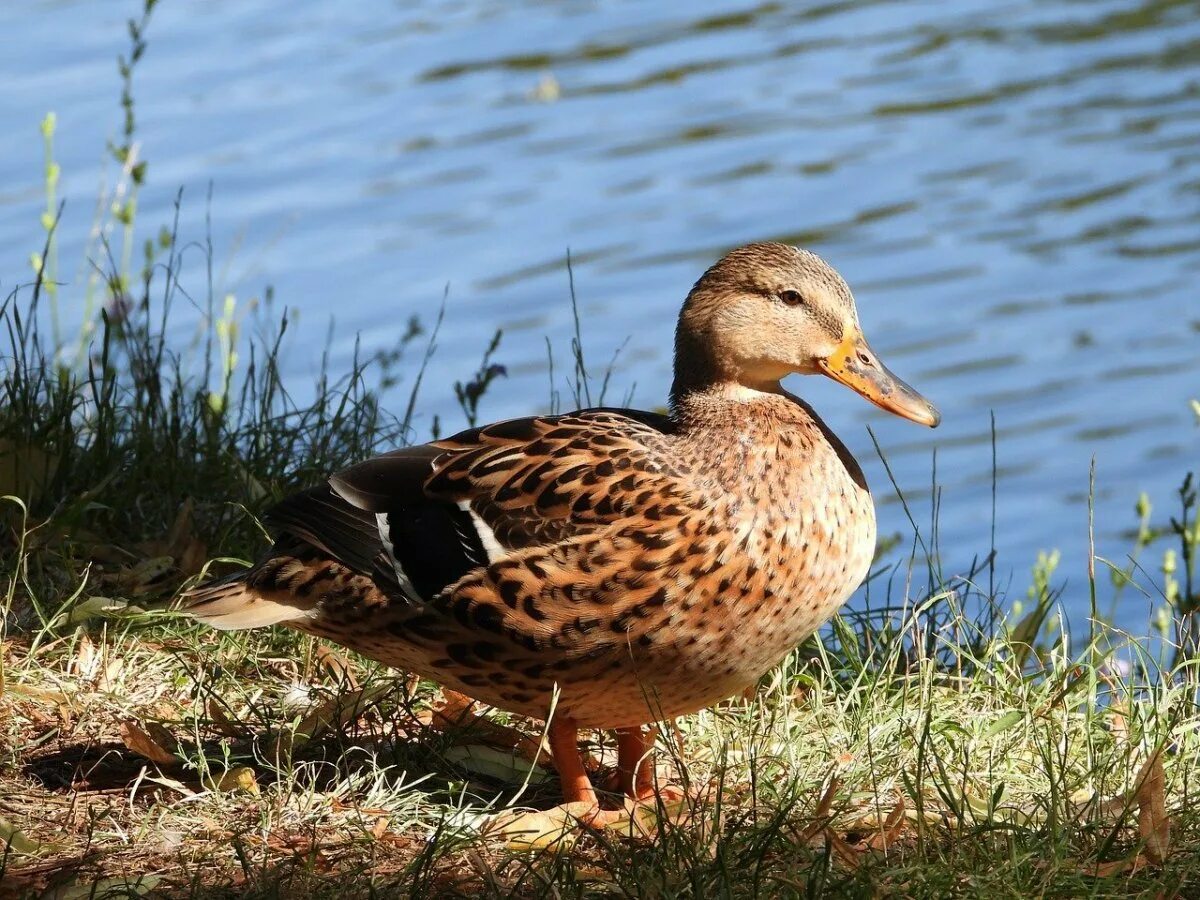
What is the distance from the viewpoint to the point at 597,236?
9844mm

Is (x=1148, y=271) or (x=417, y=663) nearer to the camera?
(x=417, y=663)

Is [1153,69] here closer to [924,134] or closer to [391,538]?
[924,134]

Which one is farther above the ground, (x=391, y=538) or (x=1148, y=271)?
(x=391, y=538)

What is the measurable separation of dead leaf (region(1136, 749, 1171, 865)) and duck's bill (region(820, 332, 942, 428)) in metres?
1.01

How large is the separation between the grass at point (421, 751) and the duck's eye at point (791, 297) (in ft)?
2.55

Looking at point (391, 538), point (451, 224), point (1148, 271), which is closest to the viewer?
point (391, 538)

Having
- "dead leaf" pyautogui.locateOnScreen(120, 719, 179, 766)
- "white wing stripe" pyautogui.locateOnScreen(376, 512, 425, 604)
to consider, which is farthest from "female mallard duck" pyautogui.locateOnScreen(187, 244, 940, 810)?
"dead leaf" pyautogui.locateOnScreen(120, 719, 179, 766)

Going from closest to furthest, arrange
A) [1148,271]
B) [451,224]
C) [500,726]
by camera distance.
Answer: [500,726] < [1148,271] < [451,224]

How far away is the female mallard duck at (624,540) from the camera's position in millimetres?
3744

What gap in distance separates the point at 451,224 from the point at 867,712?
6.25 m

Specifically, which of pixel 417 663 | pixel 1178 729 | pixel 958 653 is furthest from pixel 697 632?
pixel 1178 729

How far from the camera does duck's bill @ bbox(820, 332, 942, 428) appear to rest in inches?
165

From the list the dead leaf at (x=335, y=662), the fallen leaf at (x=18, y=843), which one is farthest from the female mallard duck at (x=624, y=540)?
the fallen leaf at (x=18, y=843)

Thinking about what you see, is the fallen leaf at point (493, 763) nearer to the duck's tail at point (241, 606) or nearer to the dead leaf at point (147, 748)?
the duck's tail at point (241, 606)
